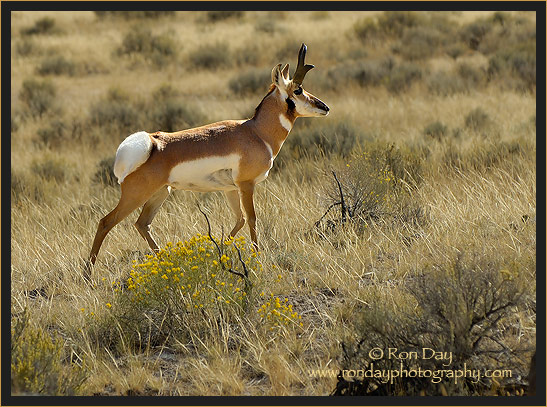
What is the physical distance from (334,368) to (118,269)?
2.74 metres

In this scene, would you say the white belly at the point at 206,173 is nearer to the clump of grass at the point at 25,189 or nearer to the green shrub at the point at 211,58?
the clump of grass at the point at 25,189

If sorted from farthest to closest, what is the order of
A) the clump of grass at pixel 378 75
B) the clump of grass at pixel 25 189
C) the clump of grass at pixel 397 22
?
the clump of grass at pixel 397 22 → the clump of grass at pixel 378 75 → the clump of grass at pixel 25 189


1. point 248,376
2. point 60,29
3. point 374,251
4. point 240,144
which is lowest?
point 248,376

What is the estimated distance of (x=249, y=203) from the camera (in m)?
7.35

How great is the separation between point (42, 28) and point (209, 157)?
Result: 94.6 ft

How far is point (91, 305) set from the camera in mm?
6332

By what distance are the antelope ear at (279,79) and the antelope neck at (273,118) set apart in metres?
0.10

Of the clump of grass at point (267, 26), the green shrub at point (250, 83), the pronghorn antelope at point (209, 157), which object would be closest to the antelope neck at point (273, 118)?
the pronghorn antelope at point (209, 157)

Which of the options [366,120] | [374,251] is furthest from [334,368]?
[366,120]

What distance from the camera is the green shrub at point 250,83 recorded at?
21.2m

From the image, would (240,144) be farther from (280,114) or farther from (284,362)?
(284,362)

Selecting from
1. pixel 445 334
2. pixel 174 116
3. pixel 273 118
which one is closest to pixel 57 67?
pixel 174 116

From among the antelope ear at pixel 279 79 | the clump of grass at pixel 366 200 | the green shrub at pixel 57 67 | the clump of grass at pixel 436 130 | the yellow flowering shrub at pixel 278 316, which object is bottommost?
the yellow flowering shrub at pixel 278 316

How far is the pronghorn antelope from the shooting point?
22.5 ft
